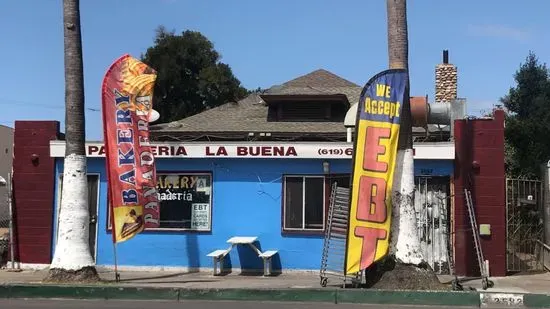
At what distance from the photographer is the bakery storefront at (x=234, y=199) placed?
14680 millimetres

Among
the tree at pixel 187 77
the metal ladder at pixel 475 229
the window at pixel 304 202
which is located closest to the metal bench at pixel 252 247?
the window at pixel 304 202

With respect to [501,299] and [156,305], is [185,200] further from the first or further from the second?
[501,299]

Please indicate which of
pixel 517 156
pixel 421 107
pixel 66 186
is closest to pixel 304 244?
pixel 421 107

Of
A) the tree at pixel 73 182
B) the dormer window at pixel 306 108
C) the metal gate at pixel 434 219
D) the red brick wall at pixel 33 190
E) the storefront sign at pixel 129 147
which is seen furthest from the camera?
the dormer window at pixel 306 108

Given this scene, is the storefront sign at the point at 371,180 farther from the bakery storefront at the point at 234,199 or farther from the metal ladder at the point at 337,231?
the bakery storefront at the point at 234,199

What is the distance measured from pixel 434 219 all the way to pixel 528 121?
1416 centimetres

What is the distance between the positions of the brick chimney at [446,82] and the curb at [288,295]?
1354 centimetres

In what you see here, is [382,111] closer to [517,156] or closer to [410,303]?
[410,303]

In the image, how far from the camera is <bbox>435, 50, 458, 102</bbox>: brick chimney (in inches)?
908

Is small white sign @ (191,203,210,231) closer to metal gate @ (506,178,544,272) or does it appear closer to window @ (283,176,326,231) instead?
window @ (283,176,326,231)

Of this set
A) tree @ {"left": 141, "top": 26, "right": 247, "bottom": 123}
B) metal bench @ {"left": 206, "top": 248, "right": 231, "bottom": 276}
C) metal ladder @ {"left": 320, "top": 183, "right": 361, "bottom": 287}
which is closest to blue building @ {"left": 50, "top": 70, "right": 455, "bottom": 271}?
metal bench @ {"left": 206, "top": 248, "right": 231, "bottom": 276}

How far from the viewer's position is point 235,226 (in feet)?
49.1

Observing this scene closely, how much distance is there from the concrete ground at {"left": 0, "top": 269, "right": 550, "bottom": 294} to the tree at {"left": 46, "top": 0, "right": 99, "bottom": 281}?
63 centimetres

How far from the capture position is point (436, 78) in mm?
23438
